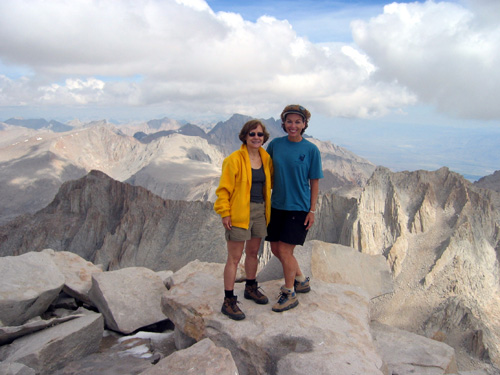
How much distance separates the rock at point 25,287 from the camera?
5574mm

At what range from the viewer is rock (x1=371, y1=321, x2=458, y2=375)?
6116 mm

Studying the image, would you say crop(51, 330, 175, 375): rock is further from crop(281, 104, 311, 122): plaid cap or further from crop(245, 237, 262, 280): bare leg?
crop(281, 104, 311, 122): plaid cap

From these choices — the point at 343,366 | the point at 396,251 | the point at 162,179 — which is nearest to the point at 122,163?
the point at 162,179

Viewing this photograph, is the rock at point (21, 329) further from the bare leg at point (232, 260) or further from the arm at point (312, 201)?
the arm at point (312, 201)

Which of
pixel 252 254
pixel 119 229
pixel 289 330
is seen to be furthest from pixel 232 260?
pixel 119 229

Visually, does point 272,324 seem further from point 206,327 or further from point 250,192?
point 250,192

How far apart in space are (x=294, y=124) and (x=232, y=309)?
112 inches

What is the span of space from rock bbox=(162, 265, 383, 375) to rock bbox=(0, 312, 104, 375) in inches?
44.7

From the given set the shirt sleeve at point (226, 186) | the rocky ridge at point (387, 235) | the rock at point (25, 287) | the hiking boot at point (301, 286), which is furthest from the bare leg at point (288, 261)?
the rocky ridge at point (387, 235)

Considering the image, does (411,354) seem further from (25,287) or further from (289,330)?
(25,287)

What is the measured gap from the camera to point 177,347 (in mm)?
5613

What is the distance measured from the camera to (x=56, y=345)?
4.88m

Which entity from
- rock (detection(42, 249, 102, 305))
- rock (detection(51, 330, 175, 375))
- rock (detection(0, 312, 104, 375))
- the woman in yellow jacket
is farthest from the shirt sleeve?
rock (detection(42, 249, 102, 305))

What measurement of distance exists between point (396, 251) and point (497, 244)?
447 inches
